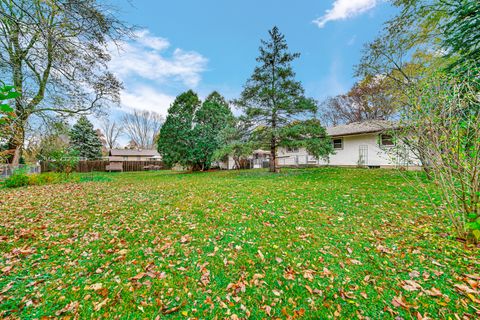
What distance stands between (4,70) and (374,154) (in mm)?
17911

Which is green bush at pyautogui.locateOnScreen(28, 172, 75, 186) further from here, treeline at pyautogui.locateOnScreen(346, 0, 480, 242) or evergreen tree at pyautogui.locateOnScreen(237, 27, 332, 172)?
treeline at pyautogui.locateOnScreen(346, 0, 480, 242)

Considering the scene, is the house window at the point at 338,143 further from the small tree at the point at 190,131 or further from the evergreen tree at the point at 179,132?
the evergreen tree at the point at 179,132

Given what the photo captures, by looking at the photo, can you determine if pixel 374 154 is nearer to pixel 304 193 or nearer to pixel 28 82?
pixel 304 193

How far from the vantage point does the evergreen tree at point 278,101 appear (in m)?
10.0

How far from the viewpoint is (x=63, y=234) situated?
11.8 ft

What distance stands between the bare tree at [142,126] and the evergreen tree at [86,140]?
9845 millimetres

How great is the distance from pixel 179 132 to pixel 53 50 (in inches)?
417

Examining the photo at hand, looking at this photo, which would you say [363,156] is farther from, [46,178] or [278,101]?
[46,178]

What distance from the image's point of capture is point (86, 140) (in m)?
26.2

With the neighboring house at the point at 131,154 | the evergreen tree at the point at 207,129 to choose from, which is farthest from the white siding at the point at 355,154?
the neighboring house at the point at 131,154

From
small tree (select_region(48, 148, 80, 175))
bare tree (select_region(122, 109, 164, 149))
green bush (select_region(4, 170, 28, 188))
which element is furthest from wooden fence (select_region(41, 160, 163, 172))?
bare tree (select_region(122, 109, 164, 149))

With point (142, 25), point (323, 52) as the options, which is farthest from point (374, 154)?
point (142, 25)

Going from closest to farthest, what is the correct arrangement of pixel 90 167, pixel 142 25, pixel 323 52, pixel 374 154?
pixel 142 25, pixel 323 52, pixel 374 154, pixel 90 167

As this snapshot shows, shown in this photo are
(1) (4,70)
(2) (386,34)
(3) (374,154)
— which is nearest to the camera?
(1) (4,70)
